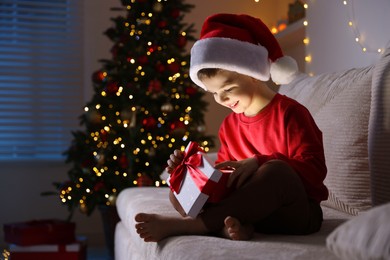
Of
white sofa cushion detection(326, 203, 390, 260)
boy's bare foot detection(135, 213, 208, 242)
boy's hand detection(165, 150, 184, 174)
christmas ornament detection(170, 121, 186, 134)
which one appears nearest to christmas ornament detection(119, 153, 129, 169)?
christmas ornament detection(170, 121, 186, 134)

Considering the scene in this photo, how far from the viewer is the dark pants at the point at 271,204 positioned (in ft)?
5.04

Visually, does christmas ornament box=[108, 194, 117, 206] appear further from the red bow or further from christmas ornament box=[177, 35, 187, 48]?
Result: the red bow

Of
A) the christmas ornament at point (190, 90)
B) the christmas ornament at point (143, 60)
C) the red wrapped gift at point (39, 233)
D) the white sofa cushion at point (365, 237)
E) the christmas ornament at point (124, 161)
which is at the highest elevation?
the white sofa cushion at point (365, 237)

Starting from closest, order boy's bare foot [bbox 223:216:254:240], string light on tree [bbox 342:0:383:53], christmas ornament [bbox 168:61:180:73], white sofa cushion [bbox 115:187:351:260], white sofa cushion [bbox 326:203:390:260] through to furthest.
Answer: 1. white sofa cushion [bbox 326:203:390:260]
2. white sofa cushion [bbox 115:187:351:260]
3. boy's bare foot [bbox 223:216:254:240]
4. string light on tree [bbox 342:0:383:53]
5. christmas ornament [bbox 168:61:180:73]

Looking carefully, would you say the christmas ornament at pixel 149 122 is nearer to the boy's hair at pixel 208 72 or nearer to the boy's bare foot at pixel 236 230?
the boy's hair at pixel 208 72

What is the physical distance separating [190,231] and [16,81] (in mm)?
3192

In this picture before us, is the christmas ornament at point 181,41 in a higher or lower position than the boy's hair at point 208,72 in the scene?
lower

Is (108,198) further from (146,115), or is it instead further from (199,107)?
(199,107)

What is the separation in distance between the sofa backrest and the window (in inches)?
106

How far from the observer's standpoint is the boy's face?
1.84 m

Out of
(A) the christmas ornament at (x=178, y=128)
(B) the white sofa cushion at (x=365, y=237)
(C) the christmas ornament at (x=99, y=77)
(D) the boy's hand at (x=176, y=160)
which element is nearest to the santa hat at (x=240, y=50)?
(D) the boy's hand at (x=176, y=160)

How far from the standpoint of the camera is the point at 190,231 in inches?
61.9

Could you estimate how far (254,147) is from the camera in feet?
6.40

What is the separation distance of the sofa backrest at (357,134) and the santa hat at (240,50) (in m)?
0.21
